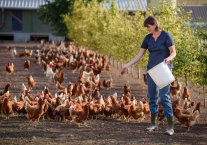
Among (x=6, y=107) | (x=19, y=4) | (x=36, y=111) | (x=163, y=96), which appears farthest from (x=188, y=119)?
(x=19, y=4)

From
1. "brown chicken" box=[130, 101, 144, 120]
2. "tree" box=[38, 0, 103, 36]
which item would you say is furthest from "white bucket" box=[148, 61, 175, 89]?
"tree" box=[38, 0, 103, 36]

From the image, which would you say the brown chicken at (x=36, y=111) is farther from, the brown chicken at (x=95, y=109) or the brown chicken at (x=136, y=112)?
the brown chicken at (x=136, y=112)

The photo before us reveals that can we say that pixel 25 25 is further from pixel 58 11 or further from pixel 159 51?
pixel 159 51

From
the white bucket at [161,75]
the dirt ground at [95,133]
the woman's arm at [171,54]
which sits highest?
the woman's arm at [171,54]

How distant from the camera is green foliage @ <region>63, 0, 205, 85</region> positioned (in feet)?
28.2

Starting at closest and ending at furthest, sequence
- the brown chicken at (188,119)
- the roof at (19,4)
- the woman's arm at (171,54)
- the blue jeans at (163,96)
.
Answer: the woman's arm at (171,54) < the blue jeans at (163,96) < the brown chicken at (188,119) < the roof at (19,4)

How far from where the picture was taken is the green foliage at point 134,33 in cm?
860

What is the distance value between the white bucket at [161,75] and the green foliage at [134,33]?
8.20 feet

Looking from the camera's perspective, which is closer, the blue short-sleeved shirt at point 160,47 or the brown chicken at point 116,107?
the blue short-sleeved shirt at point 160,47

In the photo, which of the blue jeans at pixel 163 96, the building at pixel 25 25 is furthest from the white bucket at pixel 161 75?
the building at pixel 25 25

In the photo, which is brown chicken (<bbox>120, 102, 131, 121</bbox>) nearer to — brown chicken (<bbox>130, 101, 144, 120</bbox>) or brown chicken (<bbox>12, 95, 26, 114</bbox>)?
brown chicken (<bbox>130, 101, 144, 120</bbox>)

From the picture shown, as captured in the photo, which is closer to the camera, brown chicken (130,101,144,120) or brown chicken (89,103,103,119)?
brown chicken (130,101,144,120)

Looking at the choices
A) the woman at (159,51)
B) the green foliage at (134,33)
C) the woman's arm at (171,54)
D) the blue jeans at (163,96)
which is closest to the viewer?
the woman's arm at (171,54)

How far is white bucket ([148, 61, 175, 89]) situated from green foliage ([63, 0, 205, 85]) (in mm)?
2498
